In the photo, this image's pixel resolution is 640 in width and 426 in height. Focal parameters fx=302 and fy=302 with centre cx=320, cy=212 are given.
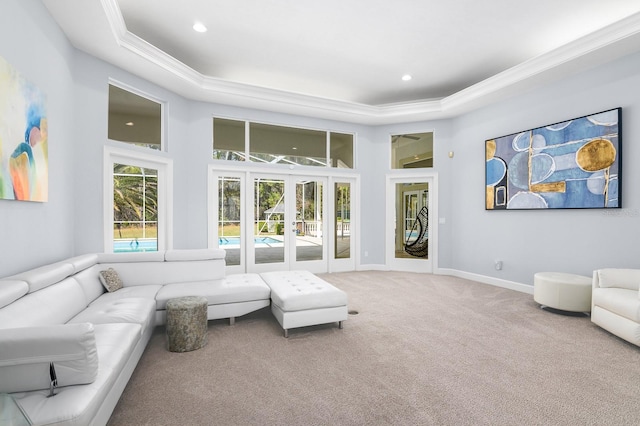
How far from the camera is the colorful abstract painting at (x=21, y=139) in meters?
2.26

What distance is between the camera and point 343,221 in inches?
259

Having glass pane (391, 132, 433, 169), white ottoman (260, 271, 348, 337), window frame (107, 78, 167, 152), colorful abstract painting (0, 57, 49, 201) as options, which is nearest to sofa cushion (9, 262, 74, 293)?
colorful abstract painting (0, 57, 49, 201)

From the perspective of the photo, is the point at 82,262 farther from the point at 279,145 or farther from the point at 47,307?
the point at 279,145

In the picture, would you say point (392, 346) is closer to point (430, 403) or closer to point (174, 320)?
point (430, 403)

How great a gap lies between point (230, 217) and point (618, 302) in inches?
212

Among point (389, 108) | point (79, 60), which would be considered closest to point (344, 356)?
point (79, 60)

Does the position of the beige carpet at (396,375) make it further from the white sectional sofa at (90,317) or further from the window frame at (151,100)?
the window frame at (151,100)

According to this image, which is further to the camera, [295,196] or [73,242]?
[295,196]

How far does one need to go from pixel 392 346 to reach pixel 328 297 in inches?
31.4

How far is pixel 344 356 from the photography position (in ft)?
8.82

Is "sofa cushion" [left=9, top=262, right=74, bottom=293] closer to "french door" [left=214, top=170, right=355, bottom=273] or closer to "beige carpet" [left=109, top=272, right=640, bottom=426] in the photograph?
"beige carpet" [left=109, top=272, right=640, bottom=426]

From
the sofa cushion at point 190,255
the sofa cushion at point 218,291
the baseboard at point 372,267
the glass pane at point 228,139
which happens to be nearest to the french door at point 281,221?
the baseboard at point 372,267

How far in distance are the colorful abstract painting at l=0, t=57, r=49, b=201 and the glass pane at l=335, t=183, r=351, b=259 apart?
4.73m

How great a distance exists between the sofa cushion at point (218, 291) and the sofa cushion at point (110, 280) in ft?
1.56
